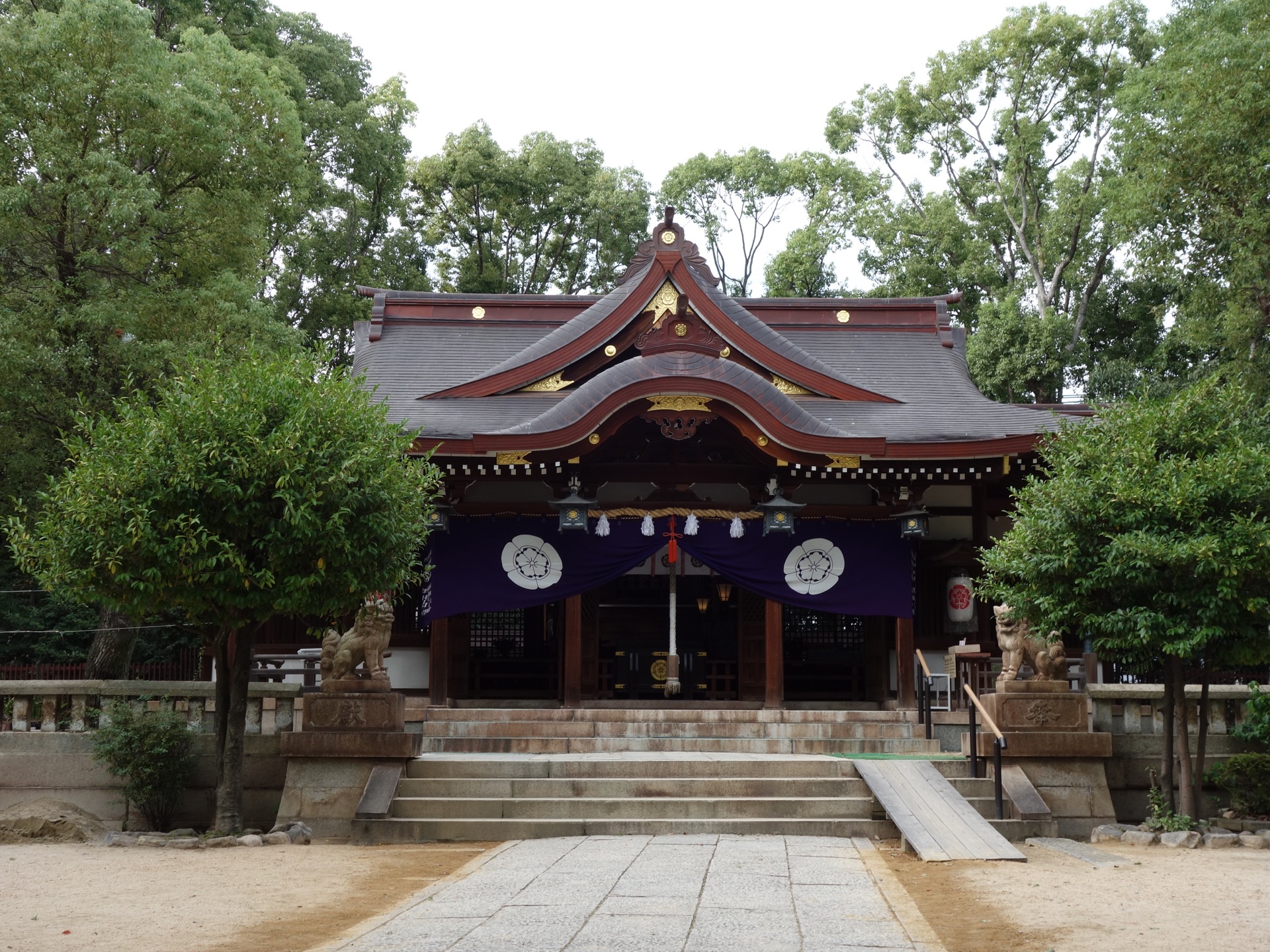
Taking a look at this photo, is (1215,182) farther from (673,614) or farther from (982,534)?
(673,614)

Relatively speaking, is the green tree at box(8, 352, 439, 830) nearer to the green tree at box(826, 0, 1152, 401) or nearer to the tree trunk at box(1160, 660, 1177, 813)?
the tree trunk at box(1160, 660, 1177, 813)

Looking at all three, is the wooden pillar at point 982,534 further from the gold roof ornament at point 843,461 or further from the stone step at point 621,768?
the stone step at point 621,768

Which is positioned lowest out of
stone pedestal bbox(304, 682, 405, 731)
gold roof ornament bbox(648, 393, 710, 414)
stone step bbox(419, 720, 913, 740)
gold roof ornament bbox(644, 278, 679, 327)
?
stone step bbox(419, 720, 913, 740)

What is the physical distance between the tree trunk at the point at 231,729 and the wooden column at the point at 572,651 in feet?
15.2

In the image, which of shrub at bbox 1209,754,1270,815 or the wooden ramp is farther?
shrub at bbox 1209,754,1270,815

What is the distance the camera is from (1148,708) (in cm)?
1252

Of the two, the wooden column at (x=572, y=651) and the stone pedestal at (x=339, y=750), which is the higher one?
the wooden column at (x=572, y=651)

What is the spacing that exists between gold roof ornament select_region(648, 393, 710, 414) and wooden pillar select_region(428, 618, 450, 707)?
13.1 ft

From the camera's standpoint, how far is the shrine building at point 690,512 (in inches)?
598

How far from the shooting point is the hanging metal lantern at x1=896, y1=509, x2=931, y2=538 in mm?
15539

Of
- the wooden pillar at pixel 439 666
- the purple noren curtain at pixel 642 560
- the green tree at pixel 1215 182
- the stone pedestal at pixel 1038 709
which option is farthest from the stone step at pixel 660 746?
the green tree at pixel 1215 182

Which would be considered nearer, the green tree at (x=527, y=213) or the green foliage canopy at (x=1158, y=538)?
the green foliage canopy at (x=1158, y=538)

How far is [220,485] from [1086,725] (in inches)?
343

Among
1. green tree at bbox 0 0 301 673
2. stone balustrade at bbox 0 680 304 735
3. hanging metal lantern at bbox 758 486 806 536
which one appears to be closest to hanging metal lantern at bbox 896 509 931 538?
hanging metal lantern at bbox 758 486 806 536
